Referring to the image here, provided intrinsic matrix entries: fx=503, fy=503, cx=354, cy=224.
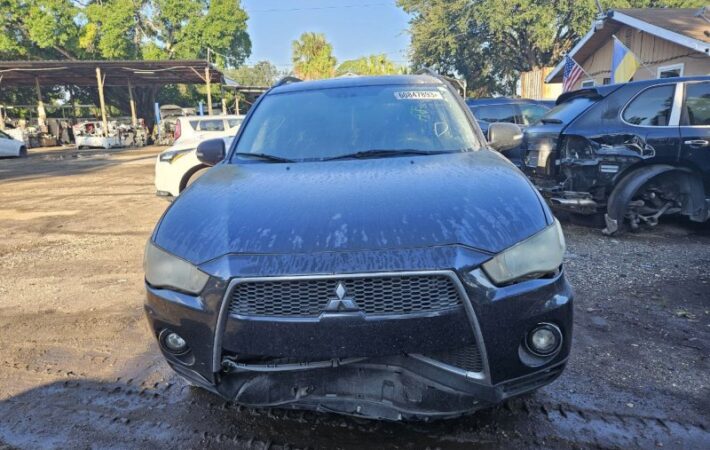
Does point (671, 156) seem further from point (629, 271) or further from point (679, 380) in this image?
point (679, 380)

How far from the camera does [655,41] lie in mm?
14148

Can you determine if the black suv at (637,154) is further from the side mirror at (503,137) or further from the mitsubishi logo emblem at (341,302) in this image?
the mitsubishi logo emblem at (341,302)

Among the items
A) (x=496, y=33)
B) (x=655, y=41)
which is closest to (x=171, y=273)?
(x=655, y=41)

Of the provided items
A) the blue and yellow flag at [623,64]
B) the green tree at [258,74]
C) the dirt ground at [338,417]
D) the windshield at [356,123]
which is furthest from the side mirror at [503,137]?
the green tree at [258,74]

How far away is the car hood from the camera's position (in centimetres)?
201

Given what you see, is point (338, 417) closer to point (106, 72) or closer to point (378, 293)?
point (378, 293)

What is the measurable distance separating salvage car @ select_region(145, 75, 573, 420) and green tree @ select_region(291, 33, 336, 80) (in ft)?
142

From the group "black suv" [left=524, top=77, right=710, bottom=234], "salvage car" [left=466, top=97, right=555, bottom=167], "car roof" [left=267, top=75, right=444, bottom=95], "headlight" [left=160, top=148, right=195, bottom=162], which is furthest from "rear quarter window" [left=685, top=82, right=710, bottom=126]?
"headlight" [left=160, top=148, right=195, bottom=162]

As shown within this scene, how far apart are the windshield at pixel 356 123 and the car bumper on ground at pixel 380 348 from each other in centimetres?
129

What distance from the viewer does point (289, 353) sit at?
1956mm

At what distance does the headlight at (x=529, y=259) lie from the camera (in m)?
1.97

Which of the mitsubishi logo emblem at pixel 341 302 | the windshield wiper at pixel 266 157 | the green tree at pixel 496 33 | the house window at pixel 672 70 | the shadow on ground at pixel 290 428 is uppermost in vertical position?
the green tree at pixel 496 33

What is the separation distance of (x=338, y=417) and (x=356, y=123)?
1.80 m

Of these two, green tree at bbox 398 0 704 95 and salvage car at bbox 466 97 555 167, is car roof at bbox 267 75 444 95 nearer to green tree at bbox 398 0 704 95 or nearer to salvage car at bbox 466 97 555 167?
salvage car at bbox 466 97 555 167
